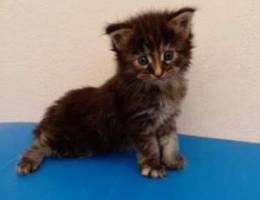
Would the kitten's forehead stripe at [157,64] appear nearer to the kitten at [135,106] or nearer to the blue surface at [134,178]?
the kitten at [135,106]

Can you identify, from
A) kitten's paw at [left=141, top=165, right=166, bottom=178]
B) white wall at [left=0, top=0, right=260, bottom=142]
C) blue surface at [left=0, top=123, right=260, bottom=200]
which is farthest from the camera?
white wall at [left=0, top=0, right=260, bottom=142]

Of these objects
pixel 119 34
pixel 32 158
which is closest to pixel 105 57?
pixel 119 34

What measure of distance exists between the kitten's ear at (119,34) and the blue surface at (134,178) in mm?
408

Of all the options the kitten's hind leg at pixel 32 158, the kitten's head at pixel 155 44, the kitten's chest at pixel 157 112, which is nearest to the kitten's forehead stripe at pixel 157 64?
the kitten's head at pixel 155 44

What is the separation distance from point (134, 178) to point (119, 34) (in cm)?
45

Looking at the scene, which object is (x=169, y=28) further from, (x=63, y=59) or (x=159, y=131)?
(x=63, y=59)

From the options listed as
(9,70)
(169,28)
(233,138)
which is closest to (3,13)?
(9,70)

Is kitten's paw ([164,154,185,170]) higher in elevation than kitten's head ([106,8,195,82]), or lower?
lower

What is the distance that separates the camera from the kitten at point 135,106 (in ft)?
3.69

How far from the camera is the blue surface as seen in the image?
3.59 ft

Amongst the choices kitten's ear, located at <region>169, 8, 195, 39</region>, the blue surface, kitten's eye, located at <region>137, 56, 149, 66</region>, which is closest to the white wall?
the blue surface

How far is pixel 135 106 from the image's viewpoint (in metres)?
1.18

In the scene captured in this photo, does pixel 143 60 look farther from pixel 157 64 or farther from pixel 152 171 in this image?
pixel 152 171

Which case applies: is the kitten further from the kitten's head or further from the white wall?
the white wall
